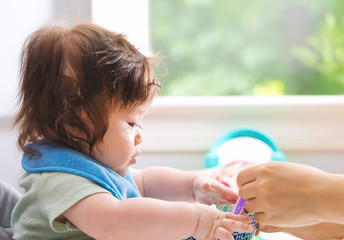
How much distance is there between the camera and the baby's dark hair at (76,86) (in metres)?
0.87

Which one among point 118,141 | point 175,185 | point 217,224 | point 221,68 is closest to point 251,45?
point 221,68

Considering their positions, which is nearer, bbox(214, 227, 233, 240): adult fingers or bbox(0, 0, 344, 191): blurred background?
→ bbox(214, 227, 233, 240): adult fingers

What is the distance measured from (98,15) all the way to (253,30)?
1.59 meters

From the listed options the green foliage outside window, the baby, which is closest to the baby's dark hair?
the baby

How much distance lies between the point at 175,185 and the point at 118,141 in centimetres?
23

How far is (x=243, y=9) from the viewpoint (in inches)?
119

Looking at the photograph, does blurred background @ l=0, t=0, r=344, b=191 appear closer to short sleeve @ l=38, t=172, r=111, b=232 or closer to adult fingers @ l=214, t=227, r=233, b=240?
short sleeve @ l=38, t=172, r=111, b=232

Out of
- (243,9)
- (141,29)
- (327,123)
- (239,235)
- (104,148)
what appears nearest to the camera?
(239,235)

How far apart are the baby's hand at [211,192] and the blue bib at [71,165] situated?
19cm

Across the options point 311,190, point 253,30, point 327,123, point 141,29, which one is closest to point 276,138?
point 327,123

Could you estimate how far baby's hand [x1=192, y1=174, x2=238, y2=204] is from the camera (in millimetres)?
978

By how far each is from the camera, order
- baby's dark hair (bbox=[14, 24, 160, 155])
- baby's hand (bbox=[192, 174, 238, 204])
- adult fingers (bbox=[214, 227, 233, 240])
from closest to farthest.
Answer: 1. adult fingers (bbox=[214, 227, 233, 240])
2. baby's dark hair (bbox=[14, 24, 160, 155])
3. baby's hand (bbox=[192, 174, 238, 204])

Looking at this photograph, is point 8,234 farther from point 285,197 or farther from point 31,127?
point 285,197

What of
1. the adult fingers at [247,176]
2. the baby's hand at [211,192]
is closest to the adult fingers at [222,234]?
the adult fingers at [247,176]
